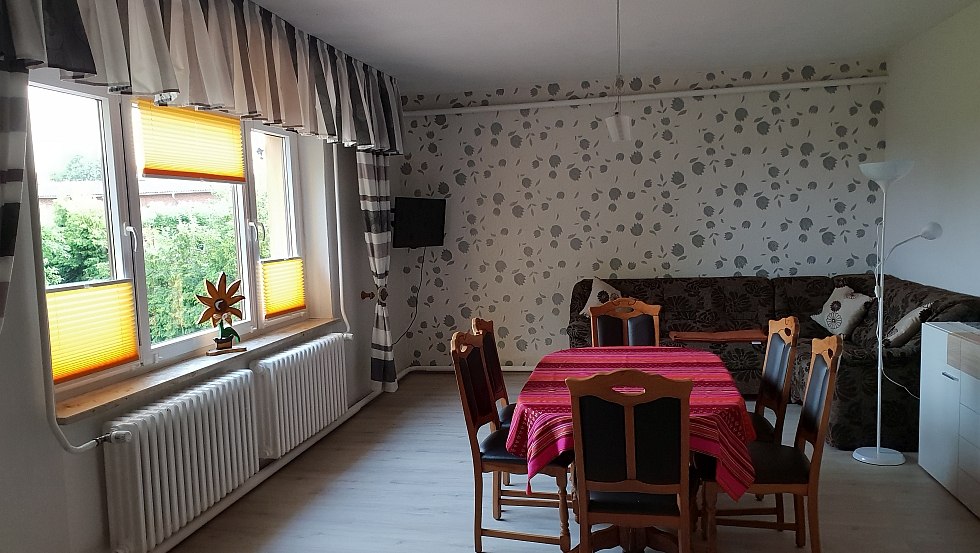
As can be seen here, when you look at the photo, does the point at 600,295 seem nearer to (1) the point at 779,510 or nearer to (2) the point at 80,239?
(1) the point at 779,510

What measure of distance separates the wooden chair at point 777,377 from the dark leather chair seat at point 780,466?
25 centimetres

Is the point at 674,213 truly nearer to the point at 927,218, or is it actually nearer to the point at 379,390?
the point at 927,218

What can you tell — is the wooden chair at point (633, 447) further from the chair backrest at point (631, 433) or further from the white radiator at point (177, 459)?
the white radiator at point (177, 459)

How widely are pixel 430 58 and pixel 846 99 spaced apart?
342 cm

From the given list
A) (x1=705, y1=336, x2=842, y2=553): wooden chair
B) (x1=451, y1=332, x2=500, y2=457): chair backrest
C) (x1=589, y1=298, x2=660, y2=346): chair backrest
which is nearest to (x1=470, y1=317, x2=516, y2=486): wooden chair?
(x1=451, y1=332, x2=500, y2=457): chair backrest

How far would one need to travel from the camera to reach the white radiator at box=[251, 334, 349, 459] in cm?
373

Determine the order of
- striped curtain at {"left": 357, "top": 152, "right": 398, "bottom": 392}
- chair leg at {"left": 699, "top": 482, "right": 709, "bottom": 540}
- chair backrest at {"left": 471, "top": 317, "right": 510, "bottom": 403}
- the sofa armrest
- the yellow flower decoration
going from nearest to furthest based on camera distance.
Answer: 1. chair leg at {"left": 699, "top": 482, "right": 709, "bottom": 540}
2. chair backrest at {"left": 471, "top": 317, "right": 510, "bottom": 403}
3. the yellow flower decoration
4. striped curtain at {"left": 357, "top": 152, "right": 398, "bottom": 392}
5. the sofa armrest

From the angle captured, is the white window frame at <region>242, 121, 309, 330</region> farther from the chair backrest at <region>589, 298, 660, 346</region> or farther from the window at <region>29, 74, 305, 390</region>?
the chair backrest at <region>589, 298, 660, 346</region>

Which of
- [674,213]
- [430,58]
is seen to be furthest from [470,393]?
[674,213]

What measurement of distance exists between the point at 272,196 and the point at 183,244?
3.31ft

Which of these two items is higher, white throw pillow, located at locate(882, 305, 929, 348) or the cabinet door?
white throw pillow, located at locate(882, 305, 929, 348)

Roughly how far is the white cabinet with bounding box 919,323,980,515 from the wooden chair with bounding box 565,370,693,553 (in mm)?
1774

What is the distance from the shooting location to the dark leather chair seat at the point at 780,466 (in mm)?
2527

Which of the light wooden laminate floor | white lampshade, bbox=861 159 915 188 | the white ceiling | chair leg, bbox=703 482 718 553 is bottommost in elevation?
the light wooden laminate floor
